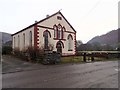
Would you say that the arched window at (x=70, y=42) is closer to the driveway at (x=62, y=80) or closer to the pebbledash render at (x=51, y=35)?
the pebbledash render at (x=51, y=35)

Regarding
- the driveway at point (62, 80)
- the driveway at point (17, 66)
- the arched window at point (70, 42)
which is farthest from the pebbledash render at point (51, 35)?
the driveway at point (62, 80)

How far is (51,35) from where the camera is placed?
38125 millimetres

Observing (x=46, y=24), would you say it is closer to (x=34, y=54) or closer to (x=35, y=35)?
(x=35, y=35)

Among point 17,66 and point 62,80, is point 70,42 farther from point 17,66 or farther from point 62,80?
point 62,80

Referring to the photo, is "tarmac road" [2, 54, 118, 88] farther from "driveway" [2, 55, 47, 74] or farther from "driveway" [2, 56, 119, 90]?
"driveway" [2, 55, 47, 74]

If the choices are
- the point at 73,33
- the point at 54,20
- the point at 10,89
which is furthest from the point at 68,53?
the point at 10,89

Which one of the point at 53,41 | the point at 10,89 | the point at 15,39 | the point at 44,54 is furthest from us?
the point at 15,39

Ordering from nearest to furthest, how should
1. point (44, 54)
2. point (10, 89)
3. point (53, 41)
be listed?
point (10, 89)
point (44, 54)
point (53, 41)

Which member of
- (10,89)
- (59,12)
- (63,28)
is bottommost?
(10,89)

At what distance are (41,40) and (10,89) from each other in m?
27.0

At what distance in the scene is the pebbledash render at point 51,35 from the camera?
1406 inches

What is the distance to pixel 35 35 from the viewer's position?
3500 cm

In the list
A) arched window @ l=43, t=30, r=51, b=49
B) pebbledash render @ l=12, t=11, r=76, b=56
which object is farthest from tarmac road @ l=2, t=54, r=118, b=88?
arched window @ l=43, t=30, r=51, b=49

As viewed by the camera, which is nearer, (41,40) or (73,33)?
(41,40)
